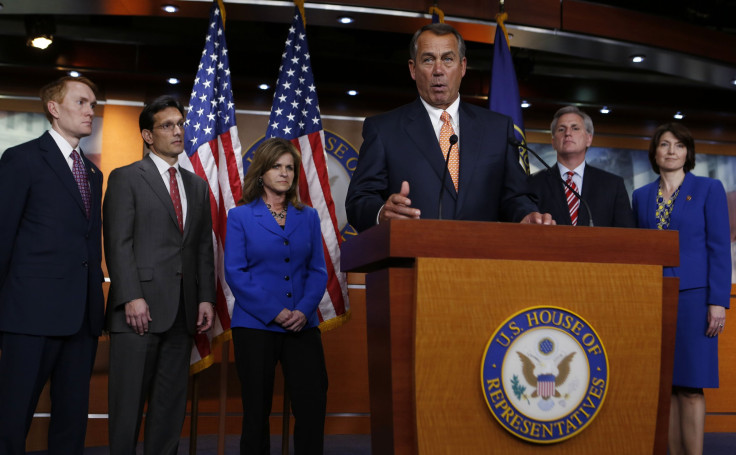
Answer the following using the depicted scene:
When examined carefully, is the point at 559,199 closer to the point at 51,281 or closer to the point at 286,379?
the point at 286,379

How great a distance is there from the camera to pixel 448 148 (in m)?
2.09

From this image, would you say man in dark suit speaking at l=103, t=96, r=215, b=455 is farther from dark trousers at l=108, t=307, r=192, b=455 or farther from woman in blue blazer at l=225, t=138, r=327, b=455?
woman in blue blazer at l=225, t=138, r=327, b=455

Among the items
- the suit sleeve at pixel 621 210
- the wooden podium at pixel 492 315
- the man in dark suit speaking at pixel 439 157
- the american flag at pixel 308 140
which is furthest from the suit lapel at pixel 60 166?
the suit sleeve at pixel 621 210

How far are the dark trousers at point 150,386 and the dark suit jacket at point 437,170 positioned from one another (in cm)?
142

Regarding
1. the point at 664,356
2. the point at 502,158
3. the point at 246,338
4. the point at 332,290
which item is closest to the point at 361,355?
the point at 332,290

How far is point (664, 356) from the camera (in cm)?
161

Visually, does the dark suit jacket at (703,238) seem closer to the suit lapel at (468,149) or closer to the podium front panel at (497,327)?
the suit lapel at (468,149)

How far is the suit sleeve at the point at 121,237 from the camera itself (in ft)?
9.70

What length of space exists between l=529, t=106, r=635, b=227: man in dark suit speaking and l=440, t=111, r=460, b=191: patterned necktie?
1018 mm

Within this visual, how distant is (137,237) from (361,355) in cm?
240

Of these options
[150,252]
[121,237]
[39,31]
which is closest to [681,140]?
[150,252]

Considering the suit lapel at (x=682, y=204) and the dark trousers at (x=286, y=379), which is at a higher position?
the suit lapel at (x=682, y=204)

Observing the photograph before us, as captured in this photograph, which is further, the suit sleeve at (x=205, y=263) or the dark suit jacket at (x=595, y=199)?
the suit sleeve at (x=205, y=263)

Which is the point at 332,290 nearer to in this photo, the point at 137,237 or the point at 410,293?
the point at 137,237
